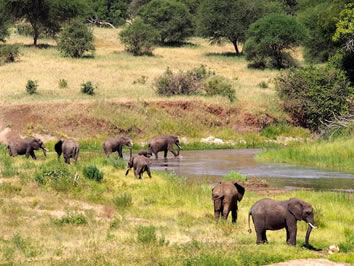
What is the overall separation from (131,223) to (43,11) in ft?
199

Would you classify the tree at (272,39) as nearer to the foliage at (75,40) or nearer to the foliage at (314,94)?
the foliage at (75,40)

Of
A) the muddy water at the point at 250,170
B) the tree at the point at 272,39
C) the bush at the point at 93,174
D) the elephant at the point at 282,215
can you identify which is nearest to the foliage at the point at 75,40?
the tree at the point at 272,39

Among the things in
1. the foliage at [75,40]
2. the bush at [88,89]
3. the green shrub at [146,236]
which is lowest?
Answer: the green shrub at [146,236]

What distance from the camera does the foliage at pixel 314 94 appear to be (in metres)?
48.9

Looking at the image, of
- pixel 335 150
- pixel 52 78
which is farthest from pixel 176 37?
pixel 335 150

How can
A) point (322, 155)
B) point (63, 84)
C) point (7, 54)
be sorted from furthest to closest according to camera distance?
point (7, 54) < point (63, 84) < point (322, 155)

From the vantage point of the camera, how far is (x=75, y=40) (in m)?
67.4

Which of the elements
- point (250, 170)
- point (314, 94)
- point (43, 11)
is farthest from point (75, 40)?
point (250, 170)

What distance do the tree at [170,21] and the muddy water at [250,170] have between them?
47.3 meters

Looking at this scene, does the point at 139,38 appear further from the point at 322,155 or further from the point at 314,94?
the point at 322,155

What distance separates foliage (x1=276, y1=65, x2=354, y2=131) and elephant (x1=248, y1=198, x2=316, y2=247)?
3370cm

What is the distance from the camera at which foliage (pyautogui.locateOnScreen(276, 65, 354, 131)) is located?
48.9 meters

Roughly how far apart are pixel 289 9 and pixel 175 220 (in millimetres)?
92013

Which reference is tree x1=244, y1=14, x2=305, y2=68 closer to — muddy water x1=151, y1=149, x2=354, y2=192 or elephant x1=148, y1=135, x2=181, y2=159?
muddy water x1=151, y1=149, x2=354, y2=192
